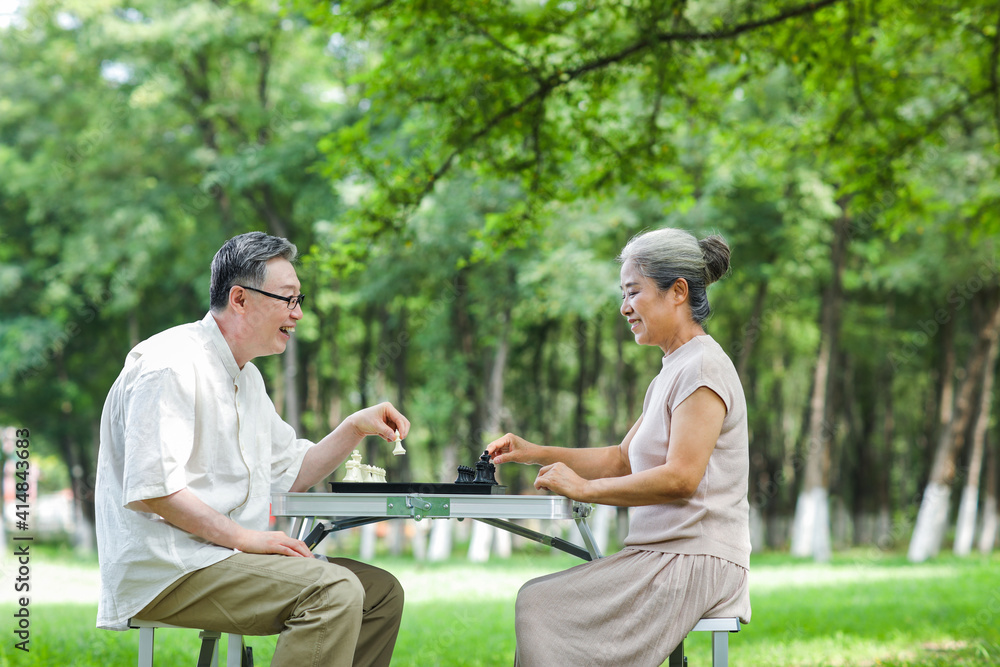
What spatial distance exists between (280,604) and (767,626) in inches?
254

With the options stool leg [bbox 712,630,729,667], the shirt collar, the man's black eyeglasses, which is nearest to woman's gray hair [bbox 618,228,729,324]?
stool leg [bbox 712,630,729,667]

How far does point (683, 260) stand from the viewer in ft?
10.5

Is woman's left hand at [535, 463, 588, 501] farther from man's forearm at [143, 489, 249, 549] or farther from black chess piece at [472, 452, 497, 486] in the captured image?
man's forearm at [143, 489, 249, 549]

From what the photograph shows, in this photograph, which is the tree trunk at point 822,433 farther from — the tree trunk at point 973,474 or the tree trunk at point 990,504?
the tree trunk at point 990,504

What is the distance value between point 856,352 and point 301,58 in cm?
1451

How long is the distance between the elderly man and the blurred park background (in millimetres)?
4373

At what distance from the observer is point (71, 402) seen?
22047 mm

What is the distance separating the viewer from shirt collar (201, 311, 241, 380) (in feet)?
10.3

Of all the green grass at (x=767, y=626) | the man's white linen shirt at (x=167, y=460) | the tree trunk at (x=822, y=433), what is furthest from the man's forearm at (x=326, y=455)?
the tree trunk at (x=822, y=433)

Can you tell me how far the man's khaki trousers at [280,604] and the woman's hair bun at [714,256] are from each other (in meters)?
1.61

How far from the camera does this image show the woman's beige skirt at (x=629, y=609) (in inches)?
116

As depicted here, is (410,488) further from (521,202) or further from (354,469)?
(521,202)

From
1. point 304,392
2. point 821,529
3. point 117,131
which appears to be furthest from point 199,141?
point 821,529

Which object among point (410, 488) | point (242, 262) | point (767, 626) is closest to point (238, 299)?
point (242, 262)
